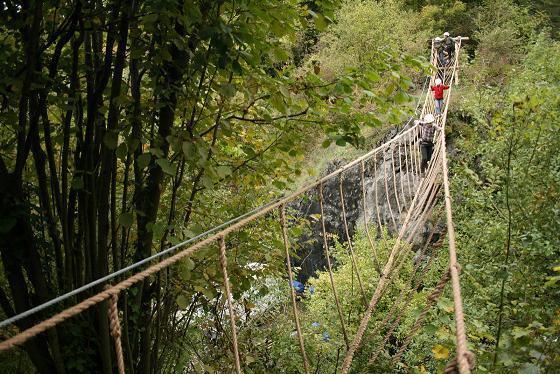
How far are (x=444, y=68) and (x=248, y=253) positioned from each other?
646 cm

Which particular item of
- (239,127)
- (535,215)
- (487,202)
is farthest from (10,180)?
(487,202)

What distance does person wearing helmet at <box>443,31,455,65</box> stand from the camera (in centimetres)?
764

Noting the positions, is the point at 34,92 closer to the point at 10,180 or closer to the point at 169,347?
the point at 10,180

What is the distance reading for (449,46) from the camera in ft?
25.5

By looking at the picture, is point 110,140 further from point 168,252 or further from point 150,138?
point 168,252

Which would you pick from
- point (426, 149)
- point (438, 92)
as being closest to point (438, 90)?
point (438, 92)

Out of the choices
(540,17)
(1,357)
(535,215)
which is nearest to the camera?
(1,357)

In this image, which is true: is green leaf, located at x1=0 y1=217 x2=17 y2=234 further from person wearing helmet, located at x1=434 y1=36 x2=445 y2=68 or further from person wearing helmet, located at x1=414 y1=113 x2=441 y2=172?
person wearing helmet, located at x1=434 y1=36 x2=445 y2=68

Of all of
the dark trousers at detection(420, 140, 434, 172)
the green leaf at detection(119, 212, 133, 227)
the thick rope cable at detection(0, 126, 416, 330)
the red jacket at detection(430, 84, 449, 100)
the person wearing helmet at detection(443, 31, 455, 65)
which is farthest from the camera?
the person wearing helmet at detection(443, 31, 455, 65)

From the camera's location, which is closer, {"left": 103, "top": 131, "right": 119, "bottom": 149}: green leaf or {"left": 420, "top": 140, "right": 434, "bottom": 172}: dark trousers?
{"left": 103, "top": 131, "right": 119, "bottom": 149}: green leaf

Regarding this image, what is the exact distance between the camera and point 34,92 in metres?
1.47

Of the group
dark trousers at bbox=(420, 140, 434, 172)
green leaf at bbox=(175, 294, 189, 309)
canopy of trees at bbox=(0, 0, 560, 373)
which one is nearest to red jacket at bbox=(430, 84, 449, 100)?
dark trousers at bbox=(420, 140, 434, 172)

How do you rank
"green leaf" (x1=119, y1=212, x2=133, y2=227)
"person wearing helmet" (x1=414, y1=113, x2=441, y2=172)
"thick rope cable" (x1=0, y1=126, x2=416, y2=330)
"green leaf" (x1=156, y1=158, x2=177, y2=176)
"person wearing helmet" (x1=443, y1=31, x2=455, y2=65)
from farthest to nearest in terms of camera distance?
"person wearing helmet" (x1=443, y1=31, x2=455, y2=65)
"person wearing helmet" (x1=414, y1=113, x2=441, y2=172)
"green leaf" (x1=119, y1=212, x2=133, y2=227)
"green leaf" (x1=156, y1=158, x2=177, y2=176)
"thick rope cable" (x1=0, y1=126, x2=416, y2=330)

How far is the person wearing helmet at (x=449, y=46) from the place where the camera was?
25.1 ft
